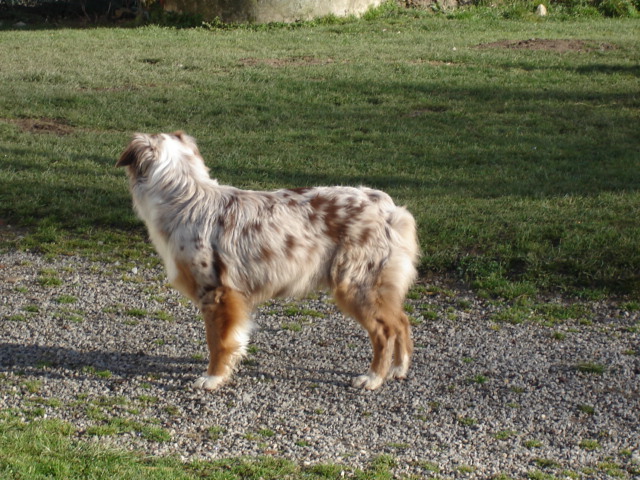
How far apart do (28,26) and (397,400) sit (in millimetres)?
20940

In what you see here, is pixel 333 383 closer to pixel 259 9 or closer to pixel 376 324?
pixel 376 324

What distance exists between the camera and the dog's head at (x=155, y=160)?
5.68m

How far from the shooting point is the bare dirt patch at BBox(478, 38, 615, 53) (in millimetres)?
18656

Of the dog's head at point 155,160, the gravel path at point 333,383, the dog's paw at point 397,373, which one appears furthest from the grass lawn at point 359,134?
the dog's head at point 155,160

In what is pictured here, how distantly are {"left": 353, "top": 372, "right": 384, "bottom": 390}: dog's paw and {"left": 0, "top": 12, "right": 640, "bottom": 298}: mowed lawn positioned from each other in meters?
2.15

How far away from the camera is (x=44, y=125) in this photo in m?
13.2

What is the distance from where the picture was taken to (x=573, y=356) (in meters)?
6.23

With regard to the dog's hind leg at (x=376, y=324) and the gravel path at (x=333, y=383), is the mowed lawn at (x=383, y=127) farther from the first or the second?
the dog's hind leg at (x=376, y=324)

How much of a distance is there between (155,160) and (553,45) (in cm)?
1541

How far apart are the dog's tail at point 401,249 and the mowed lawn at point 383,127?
2077 millimetres

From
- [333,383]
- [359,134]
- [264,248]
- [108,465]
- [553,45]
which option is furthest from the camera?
[553,45]

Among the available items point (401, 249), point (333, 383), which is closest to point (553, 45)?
point (401, 249)

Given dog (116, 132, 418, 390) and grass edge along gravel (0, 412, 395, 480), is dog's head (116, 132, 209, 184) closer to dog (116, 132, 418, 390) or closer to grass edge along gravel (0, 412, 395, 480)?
dog (116, 132, 418, 390)

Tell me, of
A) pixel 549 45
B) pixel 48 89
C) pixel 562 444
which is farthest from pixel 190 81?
pixel 562 444
